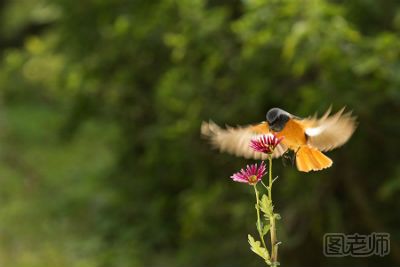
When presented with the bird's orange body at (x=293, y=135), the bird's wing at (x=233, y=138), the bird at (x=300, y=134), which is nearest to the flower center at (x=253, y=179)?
the bird at (x=300, y=134)

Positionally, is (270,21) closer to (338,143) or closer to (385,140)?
(385,140)

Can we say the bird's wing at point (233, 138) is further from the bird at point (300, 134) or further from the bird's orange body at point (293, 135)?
the bird's orange body at point (293, 135)

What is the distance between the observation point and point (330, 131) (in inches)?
73.3

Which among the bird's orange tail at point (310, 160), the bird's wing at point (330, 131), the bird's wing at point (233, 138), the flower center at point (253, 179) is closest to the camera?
the flower center at point (253, 179)

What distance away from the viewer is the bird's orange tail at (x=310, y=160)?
1715 mm

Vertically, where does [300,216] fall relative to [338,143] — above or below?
above

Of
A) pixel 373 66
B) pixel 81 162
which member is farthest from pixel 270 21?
pixel 81 162

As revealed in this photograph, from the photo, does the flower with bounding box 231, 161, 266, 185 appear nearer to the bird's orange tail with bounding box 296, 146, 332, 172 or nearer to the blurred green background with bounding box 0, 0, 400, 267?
the bird's orange tail with bounding box 296, 146, 332, 172

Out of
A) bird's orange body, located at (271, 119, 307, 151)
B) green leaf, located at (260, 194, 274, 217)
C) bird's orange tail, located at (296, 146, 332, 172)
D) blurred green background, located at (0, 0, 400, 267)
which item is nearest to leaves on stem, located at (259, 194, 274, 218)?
green leaf, located at (260, 194, 274, 217)

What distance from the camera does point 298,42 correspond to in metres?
3.75

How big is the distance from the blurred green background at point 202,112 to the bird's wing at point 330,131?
1.59m

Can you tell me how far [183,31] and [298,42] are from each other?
840mm

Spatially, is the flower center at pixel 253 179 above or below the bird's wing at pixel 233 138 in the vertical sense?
below

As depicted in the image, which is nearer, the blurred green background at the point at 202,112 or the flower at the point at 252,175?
the flower at the point at 252,175
